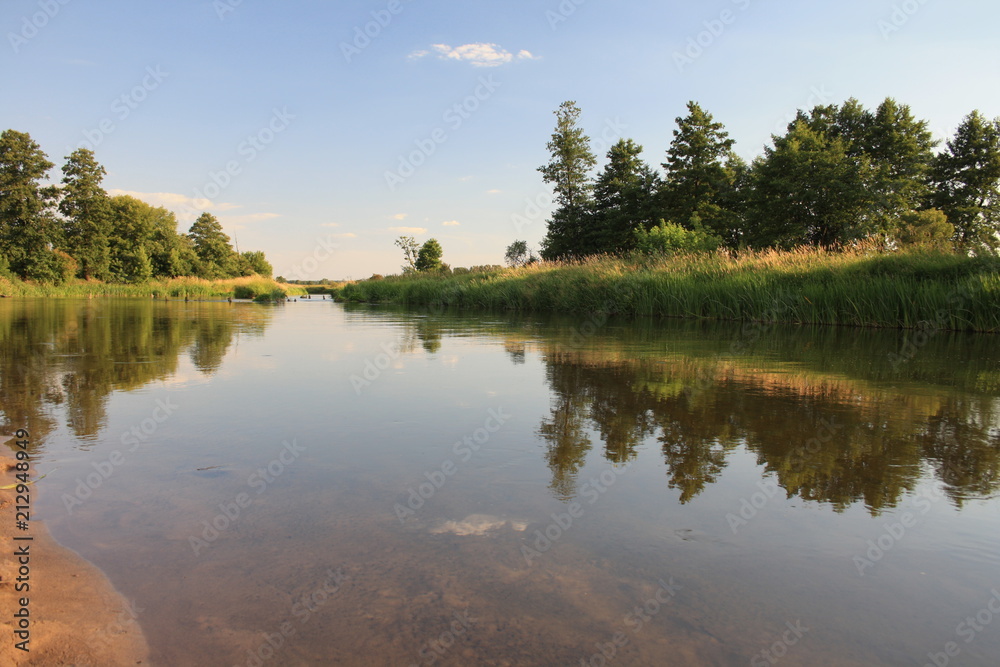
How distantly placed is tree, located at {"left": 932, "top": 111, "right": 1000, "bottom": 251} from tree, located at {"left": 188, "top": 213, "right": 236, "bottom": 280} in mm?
62819

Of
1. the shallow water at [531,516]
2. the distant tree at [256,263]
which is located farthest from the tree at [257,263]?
the shallow water at [531,516]

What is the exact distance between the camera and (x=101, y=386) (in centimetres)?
536

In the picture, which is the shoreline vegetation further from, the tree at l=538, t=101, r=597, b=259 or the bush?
the tree at l=538, t=101, r=597, b=259

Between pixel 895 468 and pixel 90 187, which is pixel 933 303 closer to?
pixel 895 468

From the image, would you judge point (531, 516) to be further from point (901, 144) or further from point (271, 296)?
point (901, 144)

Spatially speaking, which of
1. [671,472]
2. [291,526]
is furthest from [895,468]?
[291,526]

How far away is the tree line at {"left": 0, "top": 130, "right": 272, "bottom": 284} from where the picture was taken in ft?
133

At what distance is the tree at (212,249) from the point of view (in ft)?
194

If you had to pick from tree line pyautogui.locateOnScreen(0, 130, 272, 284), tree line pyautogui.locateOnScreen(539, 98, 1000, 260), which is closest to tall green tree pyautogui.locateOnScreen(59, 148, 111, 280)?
tree line pyautogui.locateOnScreen(0, 130, 272, 284)

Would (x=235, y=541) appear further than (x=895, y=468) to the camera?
No

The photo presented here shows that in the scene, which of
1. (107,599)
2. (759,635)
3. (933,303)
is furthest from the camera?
(933,303)

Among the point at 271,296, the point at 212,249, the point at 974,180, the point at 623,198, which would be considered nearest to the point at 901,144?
the point at 974,180

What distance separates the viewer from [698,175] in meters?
37.5

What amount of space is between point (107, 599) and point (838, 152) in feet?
112
